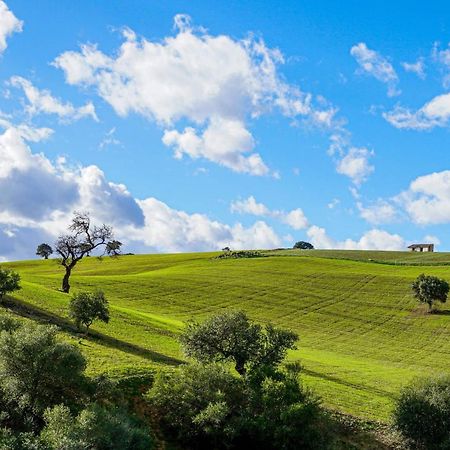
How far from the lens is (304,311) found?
97562mm

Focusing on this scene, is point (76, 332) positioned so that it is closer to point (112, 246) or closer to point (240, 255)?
point (112, 246)

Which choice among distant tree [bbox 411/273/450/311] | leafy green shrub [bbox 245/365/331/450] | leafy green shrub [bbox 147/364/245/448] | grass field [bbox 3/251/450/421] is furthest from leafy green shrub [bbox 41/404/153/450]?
distant tree [bbox 411/273/450/311]

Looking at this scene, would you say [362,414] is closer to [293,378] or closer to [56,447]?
[293,378]

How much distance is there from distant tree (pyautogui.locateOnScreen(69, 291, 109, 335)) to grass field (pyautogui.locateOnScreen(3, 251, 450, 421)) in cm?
186

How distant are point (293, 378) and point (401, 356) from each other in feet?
126

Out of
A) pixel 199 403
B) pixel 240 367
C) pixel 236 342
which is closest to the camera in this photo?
pixel 199 403

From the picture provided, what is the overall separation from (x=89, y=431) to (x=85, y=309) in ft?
89.2

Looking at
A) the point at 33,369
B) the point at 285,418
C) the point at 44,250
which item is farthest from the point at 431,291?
the point at 44,250

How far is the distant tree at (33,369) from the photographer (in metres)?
35.4

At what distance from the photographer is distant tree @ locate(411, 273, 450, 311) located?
100062 millimetres

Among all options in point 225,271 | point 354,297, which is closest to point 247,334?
point 354,297

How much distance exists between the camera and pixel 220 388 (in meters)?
42.3

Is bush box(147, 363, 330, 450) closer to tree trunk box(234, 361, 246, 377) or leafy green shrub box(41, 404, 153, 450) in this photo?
tree trunk box(234, 361, 246, 377)

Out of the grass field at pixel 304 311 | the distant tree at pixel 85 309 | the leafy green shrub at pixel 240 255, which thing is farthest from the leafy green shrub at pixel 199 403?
the leafy green shrub at pixel 240 255
